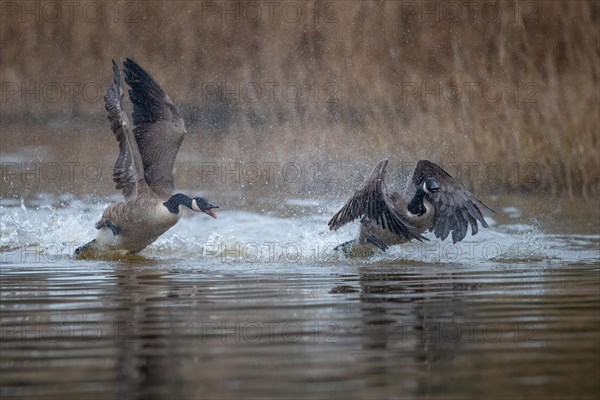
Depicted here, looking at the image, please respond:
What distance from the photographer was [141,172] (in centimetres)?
1316

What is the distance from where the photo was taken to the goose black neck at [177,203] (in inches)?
507

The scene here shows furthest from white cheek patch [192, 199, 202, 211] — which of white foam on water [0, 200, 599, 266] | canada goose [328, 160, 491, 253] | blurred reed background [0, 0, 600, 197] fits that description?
blurred reed background [0, 0, 600, 197]

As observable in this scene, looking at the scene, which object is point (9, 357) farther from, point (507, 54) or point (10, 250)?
point (507, 54)

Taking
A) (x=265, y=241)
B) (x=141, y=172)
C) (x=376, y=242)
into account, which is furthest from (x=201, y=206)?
(x=376, y=242)

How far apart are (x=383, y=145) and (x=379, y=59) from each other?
249 cm

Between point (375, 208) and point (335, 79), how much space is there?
31.0ft

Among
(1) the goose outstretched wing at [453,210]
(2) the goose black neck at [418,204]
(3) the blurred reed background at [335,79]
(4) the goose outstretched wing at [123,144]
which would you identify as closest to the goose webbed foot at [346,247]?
(2) the goose black neck at [418,204]

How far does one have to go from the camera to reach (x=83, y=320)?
7.08 metres

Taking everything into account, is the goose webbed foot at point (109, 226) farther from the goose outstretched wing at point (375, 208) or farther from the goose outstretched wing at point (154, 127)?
the goose outstretched wing at point (375, 208)

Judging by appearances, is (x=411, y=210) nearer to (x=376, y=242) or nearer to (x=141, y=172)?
(x=376, y=242)

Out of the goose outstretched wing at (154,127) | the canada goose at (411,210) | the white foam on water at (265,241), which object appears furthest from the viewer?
the goose outstretched wing at (154,127)

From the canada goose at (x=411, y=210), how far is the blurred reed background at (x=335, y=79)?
19.2 feet

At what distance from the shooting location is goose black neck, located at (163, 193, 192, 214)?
1288cm

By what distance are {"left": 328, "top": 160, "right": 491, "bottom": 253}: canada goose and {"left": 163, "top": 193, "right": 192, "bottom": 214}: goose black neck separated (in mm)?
1636
